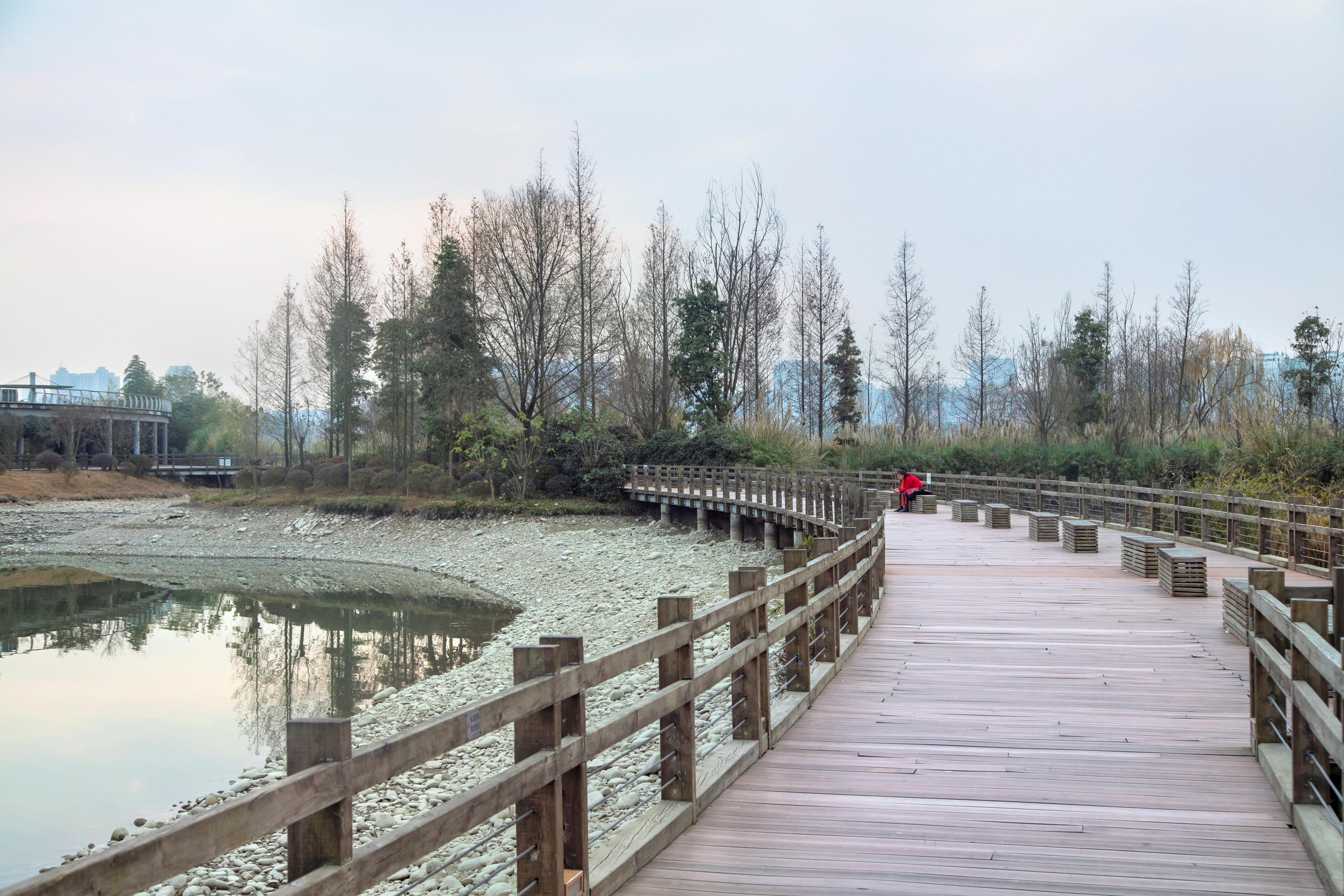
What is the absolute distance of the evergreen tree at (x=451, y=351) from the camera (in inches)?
1476

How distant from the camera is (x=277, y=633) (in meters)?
20.6

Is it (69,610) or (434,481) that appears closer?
(69,610)

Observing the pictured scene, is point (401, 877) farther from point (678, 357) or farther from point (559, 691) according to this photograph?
point (678, 357)

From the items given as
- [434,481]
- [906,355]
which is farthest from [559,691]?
[906,355]

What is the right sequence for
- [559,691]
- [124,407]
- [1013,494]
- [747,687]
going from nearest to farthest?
[559,691]
[747,687]
[1013,494]
[124,407]

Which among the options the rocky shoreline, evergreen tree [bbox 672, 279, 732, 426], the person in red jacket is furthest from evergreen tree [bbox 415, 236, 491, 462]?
the person in red jacket

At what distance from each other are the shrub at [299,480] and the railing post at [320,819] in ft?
135

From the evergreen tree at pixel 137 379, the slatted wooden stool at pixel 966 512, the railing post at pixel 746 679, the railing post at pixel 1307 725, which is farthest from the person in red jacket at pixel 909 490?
the evergreen tree at pixel 137 379

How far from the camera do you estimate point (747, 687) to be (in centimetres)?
521

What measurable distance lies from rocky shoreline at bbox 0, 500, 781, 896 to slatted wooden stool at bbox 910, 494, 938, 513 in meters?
4.43

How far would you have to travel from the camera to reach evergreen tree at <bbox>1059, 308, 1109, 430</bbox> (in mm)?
34969

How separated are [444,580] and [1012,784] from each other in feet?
78.4

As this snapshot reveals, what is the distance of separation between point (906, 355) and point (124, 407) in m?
51.5

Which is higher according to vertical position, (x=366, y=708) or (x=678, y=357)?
(x=678, y=357)
